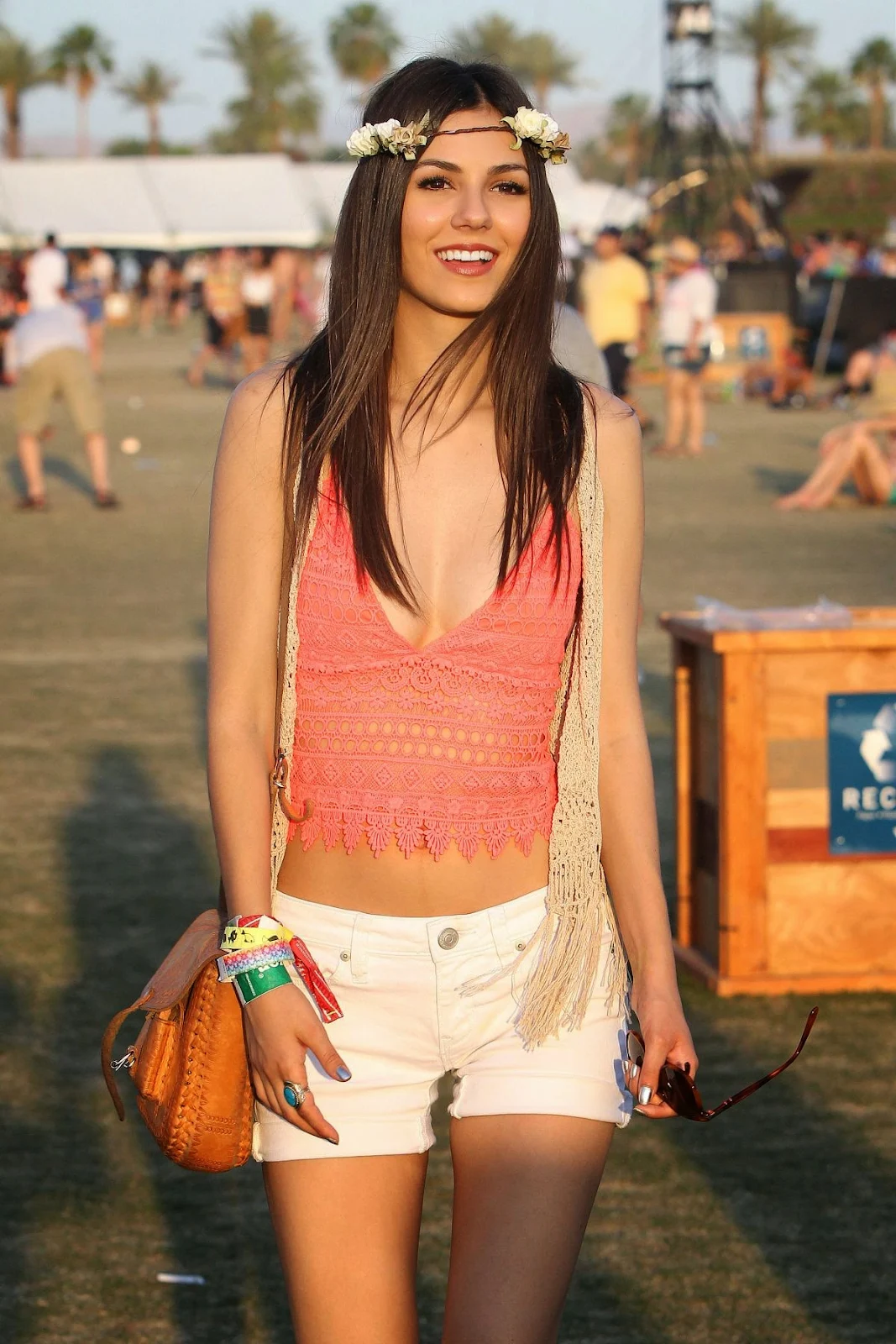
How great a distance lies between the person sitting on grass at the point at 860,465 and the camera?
669 inches

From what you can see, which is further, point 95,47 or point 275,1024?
point 95,47

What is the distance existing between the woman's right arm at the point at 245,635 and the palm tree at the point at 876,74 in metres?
115

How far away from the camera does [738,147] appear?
40875 mm

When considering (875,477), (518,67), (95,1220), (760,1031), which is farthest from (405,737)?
(875,477)

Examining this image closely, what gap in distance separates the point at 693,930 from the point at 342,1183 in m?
3.73

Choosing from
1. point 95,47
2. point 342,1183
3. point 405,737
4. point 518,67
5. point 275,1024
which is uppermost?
point 95,47

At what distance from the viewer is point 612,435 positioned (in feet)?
9.07

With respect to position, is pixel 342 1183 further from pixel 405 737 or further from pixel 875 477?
pixel 875 477

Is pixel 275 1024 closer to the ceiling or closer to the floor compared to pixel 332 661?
closer to the floor

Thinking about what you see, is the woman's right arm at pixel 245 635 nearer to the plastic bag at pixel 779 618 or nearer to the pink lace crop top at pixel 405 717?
the pink lace crop top at pixel 405 717

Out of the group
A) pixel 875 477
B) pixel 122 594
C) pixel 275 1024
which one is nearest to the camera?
pixel 275 1024

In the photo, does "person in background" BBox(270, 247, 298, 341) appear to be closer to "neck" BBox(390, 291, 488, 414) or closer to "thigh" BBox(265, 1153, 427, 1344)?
"neck" BBox(390, 291, 488, 414)

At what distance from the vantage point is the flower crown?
2.61m

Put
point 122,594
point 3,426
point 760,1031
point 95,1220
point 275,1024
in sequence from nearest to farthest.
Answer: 1. point 275,1024
2. point 95,1220
3. point 760,1031
4. point 122,594
5. point 3,426
